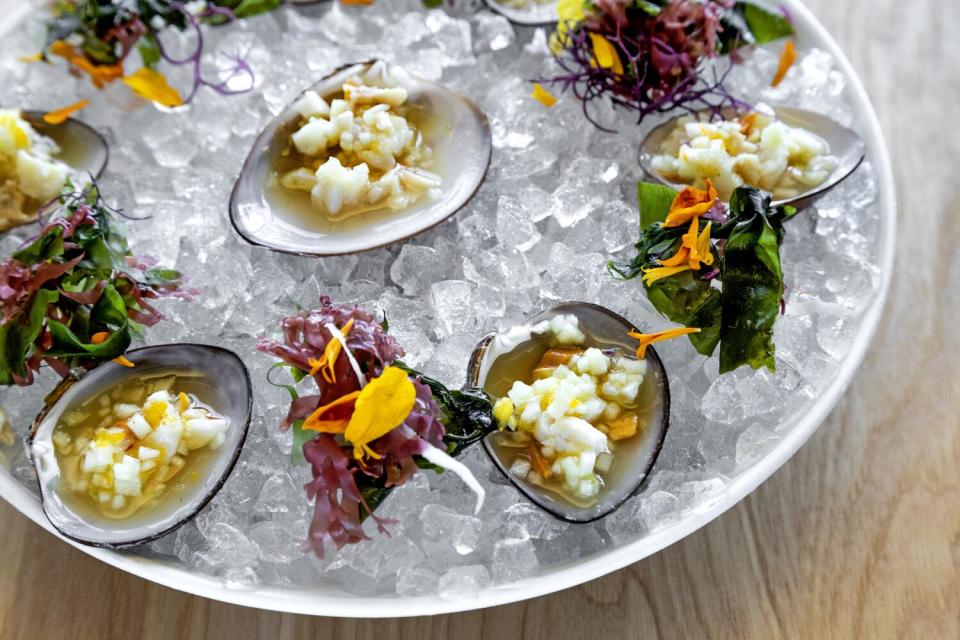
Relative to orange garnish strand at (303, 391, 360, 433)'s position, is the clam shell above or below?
above

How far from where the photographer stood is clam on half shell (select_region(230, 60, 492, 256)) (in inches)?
71.8

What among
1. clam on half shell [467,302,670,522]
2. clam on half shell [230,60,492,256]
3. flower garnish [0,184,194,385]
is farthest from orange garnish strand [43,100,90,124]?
clam on half shell [467,302,670,522]

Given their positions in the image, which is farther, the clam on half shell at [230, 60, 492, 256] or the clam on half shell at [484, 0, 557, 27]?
the clam on half shell at [484, 0, 557, 27]

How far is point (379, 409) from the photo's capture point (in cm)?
139

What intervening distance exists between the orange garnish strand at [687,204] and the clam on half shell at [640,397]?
0.73ft

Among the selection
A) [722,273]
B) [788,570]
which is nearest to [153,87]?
[722,273]

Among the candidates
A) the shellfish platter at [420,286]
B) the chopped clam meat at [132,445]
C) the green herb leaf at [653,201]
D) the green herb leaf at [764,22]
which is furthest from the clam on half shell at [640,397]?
the green herb leaf at [764,22]

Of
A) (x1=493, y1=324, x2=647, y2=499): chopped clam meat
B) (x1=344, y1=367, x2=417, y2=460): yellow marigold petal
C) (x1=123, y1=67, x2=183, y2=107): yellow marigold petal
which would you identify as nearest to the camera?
(x1=344, y1=367, x2=417, y2=460): yellow marigold petal

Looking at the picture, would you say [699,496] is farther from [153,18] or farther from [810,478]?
[153,18]

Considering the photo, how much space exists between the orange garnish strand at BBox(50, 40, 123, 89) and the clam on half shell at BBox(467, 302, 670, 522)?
52.3 inches

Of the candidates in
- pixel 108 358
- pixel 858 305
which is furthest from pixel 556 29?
pixel 108 358

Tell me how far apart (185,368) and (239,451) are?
0.24 m

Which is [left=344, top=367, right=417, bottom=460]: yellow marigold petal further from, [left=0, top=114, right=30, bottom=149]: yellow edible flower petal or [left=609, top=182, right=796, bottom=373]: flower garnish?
[left=0, top=114, right=30, bottom=149]: yellow edible flower petal

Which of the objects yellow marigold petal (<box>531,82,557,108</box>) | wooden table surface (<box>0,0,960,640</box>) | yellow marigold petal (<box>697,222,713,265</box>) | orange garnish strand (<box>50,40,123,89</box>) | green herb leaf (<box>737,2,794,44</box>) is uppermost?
green herb leaf (<box>737,2,794,44</box>)
